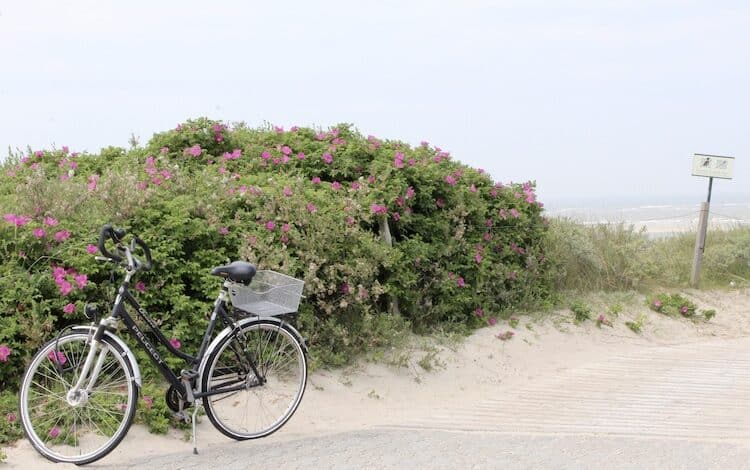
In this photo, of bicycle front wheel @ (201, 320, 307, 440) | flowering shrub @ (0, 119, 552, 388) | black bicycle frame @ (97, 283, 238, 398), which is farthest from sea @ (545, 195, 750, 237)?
black bicycle frame @ (97, 283, 238, 398)

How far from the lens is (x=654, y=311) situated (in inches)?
450

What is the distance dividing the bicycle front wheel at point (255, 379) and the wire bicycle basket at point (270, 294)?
12 centimetres

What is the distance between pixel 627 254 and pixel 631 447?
289 inches

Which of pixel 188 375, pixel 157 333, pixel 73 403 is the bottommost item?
pixel 73 403

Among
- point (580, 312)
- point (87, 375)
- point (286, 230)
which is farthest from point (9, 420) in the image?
point (580, 312)

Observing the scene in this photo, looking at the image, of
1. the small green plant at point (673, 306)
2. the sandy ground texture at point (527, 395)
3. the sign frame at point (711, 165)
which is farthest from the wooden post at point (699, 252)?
the sandy ground texture at point (527, 395)

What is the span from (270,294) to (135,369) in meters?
1.07

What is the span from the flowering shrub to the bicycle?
62 centimetres

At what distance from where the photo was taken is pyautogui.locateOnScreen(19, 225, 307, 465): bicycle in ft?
16.3

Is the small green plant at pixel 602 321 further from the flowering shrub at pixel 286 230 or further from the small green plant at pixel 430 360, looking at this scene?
the small green plant at pixel 430 360

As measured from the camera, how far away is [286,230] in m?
7.36

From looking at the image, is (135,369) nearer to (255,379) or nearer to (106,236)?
(106,236)

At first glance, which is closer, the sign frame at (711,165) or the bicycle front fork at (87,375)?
the bicycle front fork at (87,375)

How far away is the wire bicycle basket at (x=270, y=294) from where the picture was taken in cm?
554
